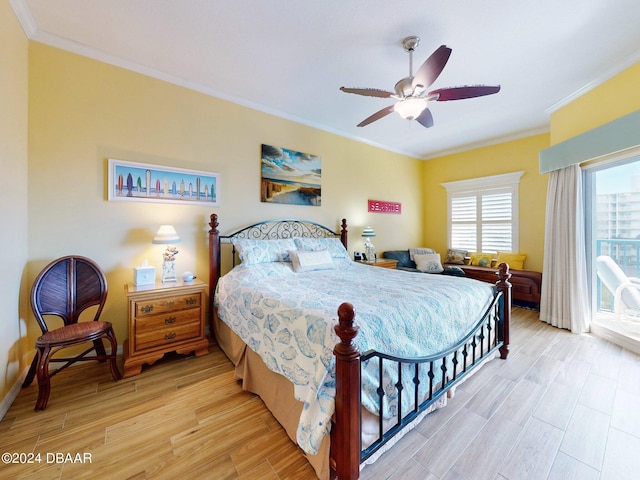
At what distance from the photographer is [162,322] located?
235 centimetres

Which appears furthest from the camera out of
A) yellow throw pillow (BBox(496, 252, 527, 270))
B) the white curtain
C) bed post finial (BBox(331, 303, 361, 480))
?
yellow throw pillow (BBox(496, 252, 527, 270))

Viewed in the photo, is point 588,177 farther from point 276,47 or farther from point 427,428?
point 276,47

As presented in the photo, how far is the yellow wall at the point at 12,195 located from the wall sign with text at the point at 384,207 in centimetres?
445

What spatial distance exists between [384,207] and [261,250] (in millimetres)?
3034

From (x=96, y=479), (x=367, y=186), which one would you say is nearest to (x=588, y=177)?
(x=367, y=186)

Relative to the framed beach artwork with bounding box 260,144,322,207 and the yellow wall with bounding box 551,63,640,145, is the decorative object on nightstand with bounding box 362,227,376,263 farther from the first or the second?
the yellow wall with bounding box 551,63,640,145

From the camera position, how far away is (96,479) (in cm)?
129

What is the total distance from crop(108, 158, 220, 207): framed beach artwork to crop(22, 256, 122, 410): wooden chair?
76 cm

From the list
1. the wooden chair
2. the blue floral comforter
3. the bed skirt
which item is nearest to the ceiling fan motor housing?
the blue floral comforter

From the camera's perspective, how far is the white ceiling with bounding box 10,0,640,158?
76.8 inches

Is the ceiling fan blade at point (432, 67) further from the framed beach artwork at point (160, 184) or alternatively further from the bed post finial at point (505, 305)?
the framed beach artwork at point (160, 184)

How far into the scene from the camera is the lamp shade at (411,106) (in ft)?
7.03

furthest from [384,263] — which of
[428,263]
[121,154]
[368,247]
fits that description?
[121,154]

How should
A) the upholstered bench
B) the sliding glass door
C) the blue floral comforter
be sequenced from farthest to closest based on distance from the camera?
the upholstered bench → the sliding glass door → the blue floral comforter
